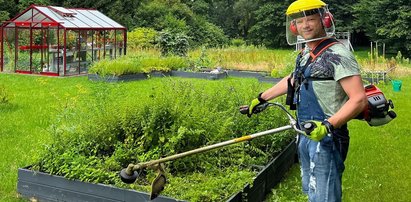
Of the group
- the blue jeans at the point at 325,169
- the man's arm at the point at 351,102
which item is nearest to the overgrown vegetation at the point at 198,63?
the blue jeans at the point at 325,169

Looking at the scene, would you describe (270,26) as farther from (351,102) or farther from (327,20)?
(351,102)

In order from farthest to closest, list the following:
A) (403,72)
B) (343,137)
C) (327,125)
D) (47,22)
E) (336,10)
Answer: (336,10) → (403,72) → (47,22) → (343,137) → (327,125)

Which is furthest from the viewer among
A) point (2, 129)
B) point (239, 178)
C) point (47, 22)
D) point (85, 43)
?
point (85, 43)

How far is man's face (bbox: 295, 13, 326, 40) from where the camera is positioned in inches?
120

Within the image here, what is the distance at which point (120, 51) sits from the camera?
20.0 meters

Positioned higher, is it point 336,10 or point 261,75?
point 336,10

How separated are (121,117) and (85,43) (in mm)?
13157

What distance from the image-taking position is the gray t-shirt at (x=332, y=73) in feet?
9.52

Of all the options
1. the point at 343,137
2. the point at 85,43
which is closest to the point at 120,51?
the point at 85,43

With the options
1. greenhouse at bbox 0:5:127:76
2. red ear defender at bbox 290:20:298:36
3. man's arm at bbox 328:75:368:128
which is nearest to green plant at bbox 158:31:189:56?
greenhouse at bbox 0:5:127:76

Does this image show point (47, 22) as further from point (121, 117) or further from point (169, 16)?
point (169, 16)

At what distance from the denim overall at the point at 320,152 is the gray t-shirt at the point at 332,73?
43mm

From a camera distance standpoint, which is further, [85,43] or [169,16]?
[169,16]

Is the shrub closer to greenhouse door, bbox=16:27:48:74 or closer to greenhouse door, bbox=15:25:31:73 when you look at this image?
greenhouse door, bbox=16:27:48:74
